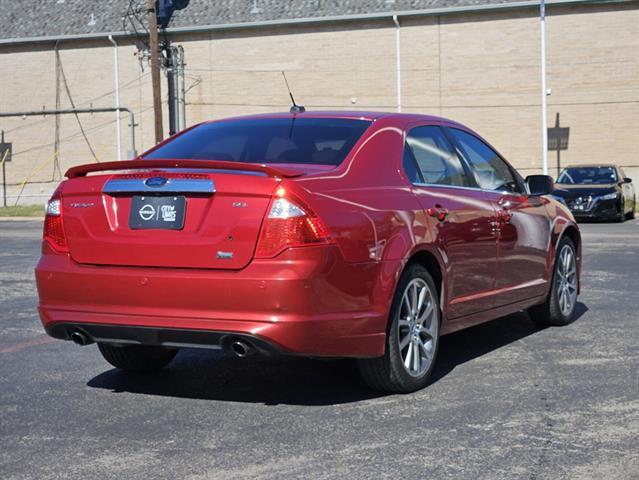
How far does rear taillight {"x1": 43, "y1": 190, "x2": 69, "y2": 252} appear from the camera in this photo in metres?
5.84

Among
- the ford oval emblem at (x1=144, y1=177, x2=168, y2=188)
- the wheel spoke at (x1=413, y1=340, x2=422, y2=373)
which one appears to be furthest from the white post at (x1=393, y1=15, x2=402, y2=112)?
the ford oval emblem at (x1=144, y1=177, x2=168, y2=188)

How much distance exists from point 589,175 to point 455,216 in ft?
74.2

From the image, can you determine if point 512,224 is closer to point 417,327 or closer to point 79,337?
point 417,327

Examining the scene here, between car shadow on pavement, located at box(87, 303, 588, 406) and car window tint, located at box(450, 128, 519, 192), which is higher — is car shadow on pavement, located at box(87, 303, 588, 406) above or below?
below

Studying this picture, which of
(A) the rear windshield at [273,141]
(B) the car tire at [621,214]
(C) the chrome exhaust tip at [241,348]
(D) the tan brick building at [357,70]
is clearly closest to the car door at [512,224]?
(A) the rear windshield at [273,141]

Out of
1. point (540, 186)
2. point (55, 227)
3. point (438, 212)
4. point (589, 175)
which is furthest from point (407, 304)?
point (589, 175)

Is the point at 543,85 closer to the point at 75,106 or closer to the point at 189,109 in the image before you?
the point at 189,109

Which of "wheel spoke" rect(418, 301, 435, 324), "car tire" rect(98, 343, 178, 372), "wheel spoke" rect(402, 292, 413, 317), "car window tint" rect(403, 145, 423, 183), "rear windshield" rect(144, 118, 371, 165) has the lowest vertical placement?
"car tire" rect(98, 343, 178, 372)

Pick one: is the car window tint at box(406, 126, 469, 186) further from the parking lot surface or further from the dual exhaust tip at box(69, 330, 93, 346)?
the dual exhaust tip at box(69, 330, 93, 346)

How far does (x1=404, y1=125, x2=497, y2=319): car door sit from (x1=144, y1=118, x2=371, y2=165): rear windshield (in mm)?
451

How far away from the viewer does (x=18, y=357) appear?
24.0 ft

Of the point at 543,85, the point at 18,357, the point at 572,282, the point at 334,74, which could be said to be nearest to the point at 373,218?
the point at 18,357

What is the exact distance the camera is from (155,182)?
18.1 feet

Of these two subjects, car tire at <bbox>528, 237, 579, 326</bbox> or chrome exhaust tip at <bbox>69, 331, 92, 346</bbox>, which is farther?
car tire at <bbox>528, 237, 579, 326</bbox>
